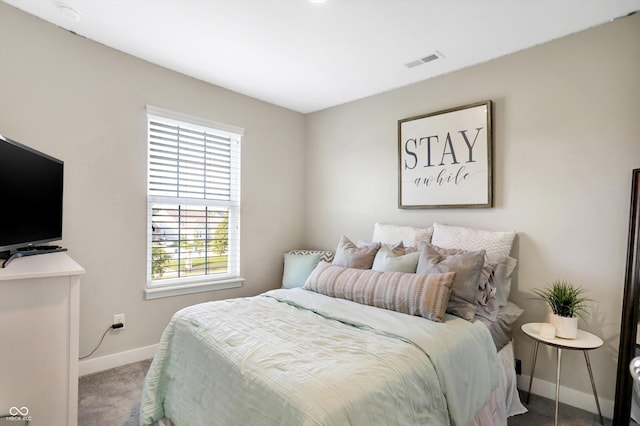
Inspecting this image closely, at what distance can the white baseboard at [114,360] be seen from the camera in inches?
99.0

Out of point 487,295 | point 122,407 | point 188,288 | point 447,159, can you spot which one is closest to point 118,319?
point 188,288

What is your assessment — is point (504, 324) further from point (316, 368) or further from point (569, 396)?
point (316, 368)

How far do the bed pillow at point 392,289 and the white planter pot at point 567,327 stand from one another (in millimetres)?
703

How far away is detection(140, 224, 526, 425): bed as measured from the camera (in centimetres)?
122

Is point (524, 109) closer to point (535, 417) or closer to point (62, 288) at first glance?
point (535, 417)

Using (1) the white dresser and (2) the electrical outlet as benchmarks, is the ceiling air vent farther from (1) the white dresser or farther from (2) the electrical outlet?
(2) the electrical outlet

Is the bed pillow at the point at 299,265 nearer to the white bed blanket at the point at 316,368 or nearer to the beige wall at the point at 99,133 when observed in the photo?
the beige wall at the point at 99,133

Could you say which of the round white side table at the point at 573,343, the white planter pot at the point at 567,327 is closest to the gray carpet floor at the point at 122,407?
the round white side table at the point at 573,343

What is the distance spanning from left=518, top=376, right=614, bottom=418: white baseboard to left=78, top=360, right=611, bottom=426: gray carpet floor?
41 mm

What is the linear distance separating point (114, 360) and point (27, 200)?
147 centimetres

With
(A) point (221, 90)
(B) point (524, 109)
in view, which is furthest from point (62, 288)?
(B) point (524, 109)

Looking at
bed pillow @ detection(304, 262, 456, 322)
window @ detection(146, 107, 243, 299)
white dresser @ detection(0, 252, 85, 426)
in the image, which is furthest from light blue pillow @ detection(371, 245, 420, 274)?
white dresser @ detection(0, 252, 85, 426)

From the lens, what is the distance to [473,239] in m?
2.56

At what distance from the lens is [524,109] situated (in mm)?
2514
